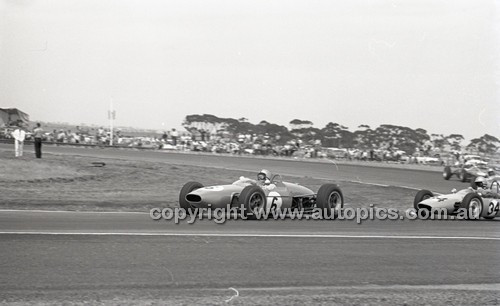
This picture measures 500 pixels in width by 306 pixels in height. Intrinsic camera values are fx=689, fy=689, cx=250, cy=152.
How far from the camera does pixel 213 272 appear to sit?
7.59 meters

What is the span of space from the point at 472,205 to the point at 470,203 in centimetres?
11

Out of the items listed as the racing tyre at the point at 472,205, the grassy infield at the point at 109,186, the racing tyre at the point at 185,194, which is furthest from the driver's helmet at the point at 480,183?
the racing tyre at the point at 185,194

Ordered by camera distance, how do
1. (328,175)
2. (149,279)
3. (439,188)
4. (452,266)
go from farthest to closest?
(328,175) → (439,188) → (452,266) → (149,279)

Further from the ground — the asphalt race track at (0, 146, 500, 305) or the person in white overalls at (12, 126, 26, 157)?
the person in white overalls at (12, 126, 26, 157)

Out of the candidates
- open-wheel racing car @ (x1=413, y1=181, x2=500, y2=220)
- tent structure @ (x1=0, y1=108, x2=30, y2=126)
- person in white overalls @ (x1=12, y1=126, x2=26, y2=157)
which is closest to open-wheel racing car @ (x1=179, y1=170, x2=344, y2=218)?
open-wheel racing car @ (x1=413, y1=181, x2=500, y2=220)

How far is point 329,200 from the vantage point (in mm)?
14305

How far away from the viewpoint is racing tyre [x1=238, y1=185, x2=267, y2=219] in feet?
42.3

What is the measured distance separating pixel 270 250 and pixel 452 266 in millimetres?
2365

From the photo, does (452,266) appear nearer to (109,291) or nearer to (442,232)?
(442,232)

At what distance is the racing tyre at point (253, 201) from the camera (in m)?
12.9

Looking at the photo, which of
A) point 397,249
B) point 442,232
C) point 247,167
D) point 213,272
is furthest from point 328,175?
point 213,272

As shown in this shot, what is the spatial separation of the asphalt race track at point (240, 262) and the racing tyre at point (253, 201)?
0.55 meters

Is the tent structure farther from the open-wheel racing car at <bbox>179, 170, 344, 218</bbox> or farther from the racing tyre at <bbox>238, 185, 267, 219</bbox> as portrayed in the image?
the racing tyre at <bbox>238, 185, 267, 219</bbox>

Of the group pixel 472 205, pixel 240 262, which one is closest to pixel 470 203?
pixel 472 205
